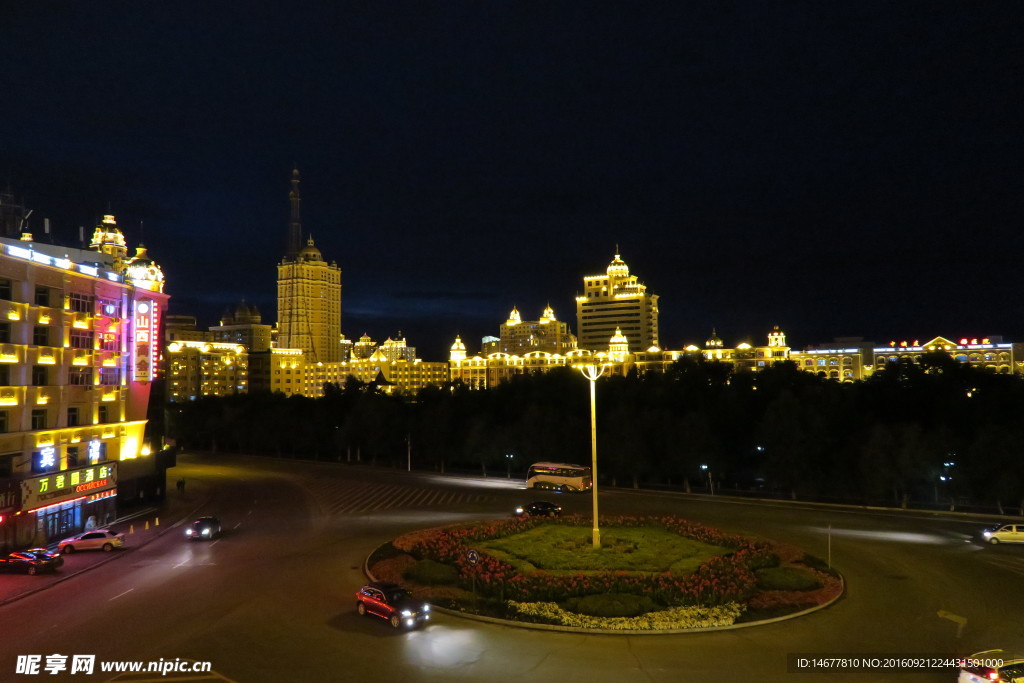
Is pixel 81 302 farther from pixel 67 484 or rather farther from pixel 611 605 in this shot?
pixel 611 605

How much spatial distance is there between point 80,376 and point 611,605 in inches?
1298

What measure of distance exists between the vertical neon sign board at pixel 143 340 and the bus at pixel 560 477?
87.8 ft

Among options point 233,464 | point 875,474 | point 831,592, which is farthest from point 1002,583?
point 233,464

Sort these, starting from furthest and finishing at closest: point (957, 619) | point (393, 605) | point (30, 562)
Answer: point (30, 562)
point (957, 619)
point (393, 605)

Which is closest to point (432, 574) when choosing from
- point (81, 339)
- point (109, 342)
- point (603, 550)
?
point (603, 550)

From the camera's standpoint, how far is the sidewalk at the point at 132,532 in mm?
24188

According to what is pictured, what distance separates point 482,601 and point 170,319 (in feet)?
649

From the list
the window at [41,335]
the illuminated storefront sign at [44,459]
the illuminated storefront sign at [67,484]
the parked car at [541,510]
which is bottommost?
the parked car at [541,510]

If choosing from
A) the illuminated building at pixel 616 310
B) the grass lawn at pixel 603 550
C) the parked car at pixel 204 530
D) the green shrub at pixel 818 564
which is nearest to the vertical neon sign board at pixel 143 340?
the parked car at pixel 204 530

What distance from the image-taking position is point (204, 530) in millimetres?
32281

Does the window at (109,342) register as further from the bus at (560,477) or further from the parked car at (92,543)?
the bus at (560,477)

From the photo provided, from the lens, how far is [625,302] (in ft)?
585

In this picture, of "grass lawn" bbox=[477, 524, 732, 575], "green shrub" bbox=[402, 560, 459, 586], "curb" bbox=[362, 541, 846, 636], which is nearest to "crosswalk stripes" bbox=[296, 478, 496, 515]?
"grass lawn" bbox=[477, 524, 732, 575]

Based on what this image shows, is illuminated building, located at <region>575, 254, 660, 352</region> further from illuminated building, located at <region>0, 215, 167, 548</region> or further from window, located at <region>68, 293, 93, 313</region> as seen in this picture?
window, located at <region>68, 293, 93, 313</region>
